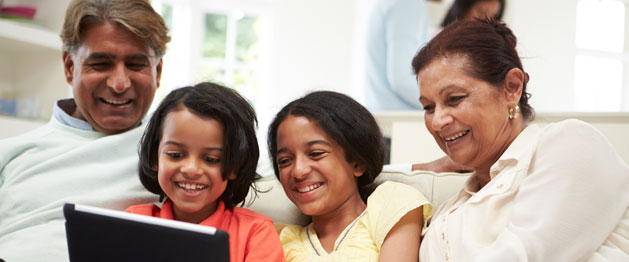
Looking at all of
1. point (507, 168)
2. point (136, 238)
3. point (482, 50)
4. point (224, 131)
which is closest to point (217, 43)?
point (224, 131)

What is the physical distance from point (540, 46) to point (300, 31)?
2097mm

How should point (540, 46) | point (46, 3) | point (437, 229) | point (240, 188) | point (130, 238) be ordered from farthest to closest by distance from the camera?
1. point (540, 46)
2. point (46, 3)
3. point (240, 188)
4. point (437, 229)
5. point (130, 238)

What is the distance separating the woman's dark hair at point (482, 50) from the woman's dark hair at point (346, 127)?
207mm

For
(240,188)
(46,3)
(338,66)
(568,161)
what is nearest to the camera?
(568,161)

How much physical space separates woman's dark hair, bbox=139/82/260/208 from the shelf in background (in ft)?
→ 5.00

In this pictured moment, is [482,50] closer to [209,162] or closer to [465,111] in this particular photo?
[465,111]

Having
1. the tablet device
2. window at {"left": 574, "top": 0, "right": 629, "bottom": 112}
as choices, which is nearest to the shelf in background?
the tablet device

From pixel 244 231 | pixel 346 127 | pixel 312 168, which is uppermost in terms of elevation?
pixel 346 127

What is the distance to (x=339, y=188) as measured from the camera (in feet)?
4.93

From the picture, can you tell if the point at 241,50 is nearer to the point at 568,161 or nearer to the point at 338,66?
the point at 338,66

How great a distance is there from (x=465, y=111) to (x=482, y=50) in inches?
5.9

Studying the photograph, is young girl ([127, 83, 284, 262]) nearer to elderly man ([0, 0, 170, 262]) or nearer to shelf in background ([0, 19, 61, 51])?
elderly man ([0, 0, 170, 262])

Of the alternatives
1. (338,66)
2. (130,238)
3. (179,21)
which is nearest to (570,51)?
(338,66)

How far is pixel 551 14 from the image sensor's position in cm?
496
